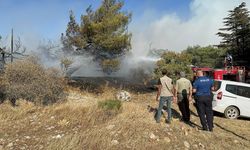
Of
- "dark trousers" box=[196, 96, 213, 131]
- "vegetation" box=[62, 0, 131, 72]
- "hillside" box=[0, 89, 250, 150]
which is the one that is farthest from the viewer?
"vegetation" box=[62, 0, 131, 72]

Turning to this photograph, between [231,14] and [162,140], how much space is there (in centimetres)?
3884

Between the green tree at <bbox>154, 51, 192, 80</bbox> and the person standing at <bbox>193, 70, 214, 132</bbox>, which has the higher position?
the green tree at <bbox>154, 51, 192, 80</bbox>

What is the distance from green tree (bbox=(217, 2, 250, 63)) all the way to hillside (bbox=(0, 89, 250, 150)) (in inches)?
1234

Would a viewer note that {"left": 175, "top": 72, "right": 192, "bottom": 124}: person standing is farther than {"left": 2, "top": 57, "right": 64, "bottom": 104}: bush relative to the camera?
No

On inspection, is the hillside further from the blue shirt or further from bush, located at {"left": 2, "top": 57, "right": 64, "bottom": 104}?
bush, located at {"left": 2, "top": 57, "right": 64, "bottom": 104}

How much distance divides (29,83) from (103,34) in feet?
22.4

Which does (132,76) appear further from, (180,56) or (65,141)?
(65,141)

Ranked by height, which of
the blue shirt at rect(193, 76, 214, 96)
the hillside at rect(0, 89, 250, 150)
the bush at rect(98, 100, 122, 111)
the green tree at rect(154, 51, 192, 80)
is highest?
the green tree at rect(154, 51, 192, 80)

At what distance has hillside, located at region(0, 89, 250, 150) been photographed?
754 cm

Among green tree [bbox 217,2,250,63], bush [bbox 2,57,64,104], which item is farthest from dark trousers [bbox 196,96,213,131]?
green tree [bbox 217,2,250,63]

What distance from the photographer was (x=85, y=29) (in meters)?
20.1

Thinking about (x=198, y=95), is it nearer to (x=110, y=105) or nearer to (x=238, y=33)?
(x=110, y=105)

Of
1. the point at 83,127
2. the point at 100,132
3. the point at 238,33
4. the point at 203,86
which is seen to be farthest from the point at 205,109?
the point at 238,33

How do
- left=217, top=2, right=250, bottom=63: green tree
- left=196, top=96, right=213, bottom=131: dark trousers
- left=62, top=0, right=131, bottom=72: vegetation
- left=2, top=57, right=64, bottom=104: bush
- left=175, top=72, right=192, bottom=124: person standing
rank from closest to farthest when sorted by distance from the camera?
left=196, top=96, right=213, bottom=131: dark trousers → left=175, top=72, right=192, bottom=124: person standing → left=2, top=57, right=64, bottom=104: bush → left=62, top=0, right=131, bottom=72: vegetation → left=217, top=2, right=250, bottom=63: green tree
